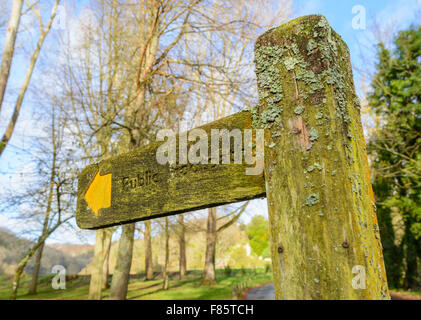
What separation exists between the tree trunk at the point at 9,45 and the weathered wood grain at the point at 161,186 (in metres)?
8.61

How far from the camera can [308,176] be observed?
96cm

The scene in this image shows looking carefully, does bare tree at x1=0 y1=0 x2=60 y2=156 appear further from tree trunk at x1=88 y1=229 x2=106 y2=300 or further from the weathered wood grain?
the weathered wood grain

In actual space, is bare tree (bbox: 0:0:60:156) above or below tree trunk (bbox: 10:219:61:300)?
above

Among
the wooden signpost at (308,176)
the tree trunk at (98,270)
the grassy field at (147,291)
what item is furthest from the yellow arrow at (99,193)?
the grassy field at (147,291)

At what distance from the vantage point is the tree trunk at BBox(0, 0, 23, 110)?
27.9 feet

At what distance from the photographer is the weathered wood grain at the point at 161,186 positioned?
3.75 feet

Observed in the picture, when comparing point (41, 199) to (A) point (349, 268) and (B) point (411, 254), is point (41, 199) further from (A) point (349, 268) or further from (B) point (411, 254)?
(B) point (411, 254)

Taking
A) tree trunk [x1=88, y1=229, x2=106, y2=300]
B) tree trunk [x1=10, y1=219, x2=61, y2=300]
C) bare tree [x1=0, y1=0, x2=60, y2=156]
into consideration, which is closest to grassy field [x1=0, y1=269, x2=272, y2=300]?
tree trunk [x1=88, y1=229, x2=106, y2=300]

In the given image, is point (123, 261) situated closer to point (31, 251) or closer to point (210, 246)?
point (31, 251)

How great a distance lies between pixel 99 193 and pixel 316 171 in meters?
1.18

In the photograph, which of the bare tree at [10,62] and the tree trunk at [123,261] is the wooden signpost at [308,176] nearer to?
the tree trunk at [123,261]

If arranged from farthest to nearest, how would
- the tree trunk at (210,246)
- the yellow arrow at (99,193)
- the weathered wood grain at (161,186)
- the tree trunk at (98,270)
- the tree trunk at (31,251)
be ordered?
the tree trunk at (210,246) → the tree trunk at (98,270) → the tree trunk at (31,251) → the yellow arrow at (99,193) → the weathered wood grain at (161,186)
